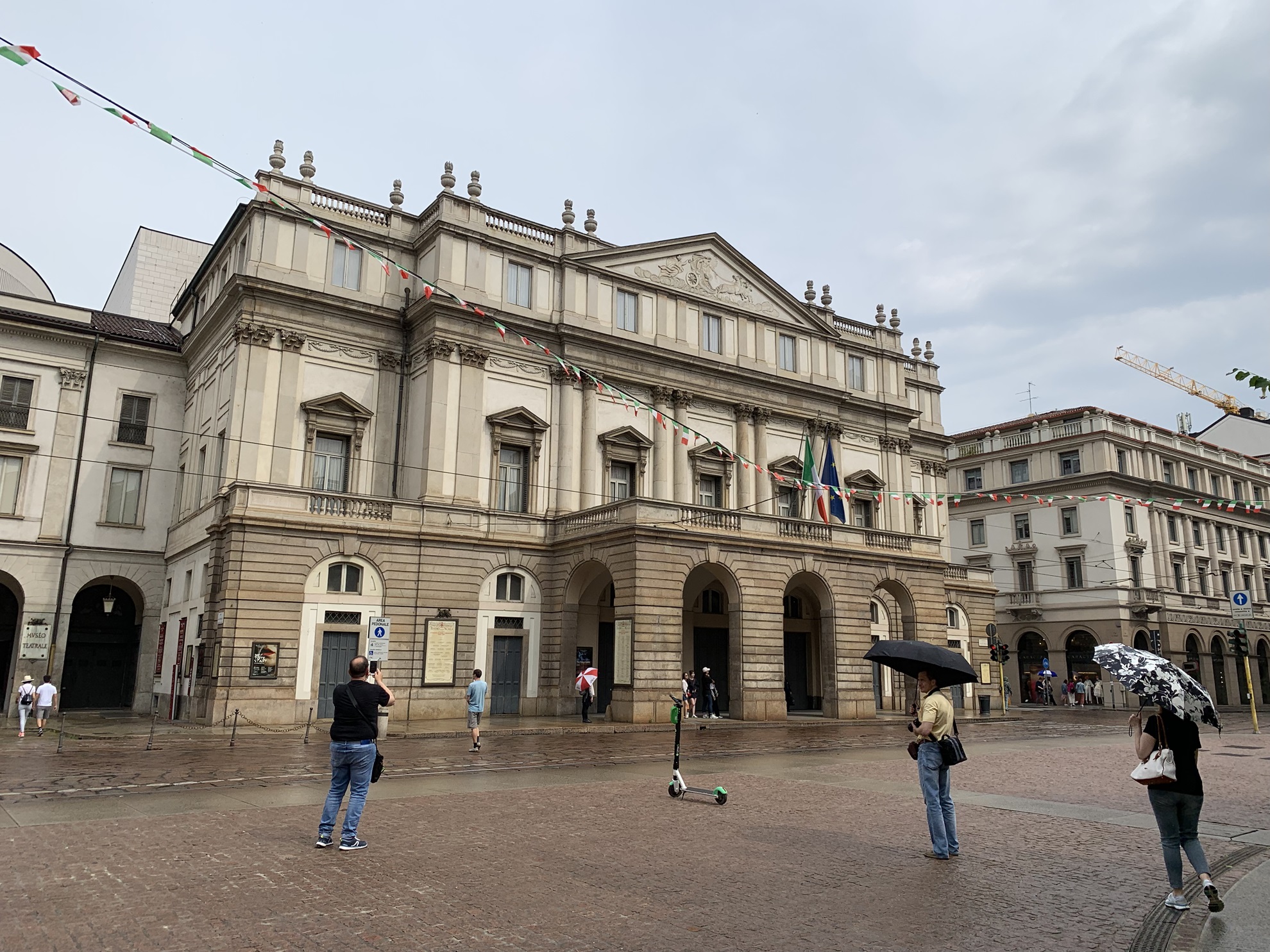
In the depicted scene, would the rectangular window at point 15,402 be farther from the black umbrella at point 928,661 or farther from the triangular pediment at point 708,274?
the black umbrella at point 928,661

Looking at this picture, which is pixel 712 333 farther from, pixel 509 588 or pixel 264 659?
pixel 264 659

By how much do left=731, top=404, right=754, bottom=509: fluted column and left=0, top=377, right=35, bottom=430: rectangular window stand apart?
93.0 feet

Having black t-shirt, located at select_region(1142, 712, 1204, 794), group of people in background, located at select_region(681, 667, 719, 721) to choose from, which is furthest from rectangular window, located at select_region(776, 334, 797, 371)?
black t-shirt, located at select_region(1142, 712, 1204, 794)

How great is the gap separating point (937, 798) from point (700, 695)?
90.8ft

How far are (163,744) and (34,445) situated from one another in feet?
66.0

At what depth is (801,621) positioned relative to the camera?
42.7m

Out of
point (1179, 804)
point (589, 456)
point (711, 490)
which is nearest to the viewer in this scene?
point (1179, 804)

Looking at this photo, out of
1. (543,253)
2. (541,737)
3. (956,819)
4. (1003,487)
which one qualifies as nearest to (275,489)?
(541,737)

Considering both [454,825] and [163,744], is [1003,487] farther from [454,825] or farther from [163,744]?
[454,825]

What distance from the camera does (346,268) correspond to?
3494 cm

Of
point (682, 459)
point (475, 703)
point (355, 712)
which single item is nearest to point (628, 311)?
point (682, 459)

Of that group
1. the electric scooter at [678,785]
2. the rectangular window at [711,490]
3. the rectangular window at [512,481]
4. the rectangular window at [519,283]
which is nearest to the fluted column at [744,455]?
the rectangular window at [711,490]

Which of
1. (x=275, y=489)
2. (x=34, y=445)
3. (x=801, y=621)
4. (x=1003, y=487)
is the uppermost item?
(x=1003, y=487)

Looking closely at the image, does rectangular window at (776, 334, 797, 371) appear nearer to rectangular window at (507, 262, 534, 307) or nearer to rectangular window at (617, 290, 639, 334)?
rectangular window at (617, 290, 639, 334)
